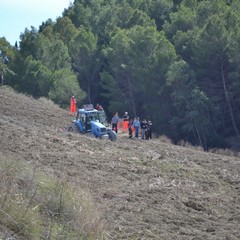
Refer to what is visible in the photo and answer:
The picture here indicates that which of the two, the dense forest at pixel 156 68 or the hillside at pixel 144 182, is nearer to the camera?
the hillside at pixel 144 182

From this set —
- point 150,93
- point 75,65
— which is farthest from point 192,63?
point 75,65

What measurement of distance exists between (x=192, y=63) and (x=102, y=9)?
83.6 ft

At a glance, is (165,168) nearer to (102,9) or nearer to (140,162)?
(140,162)

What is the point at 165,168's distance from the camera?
2195 cm

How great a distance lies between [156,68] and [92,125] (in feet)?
73.1

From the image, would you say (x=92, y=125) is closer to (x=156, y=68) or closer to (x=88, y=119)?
(x=88, y=119)

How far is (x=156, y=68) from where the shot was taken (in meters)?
53.2

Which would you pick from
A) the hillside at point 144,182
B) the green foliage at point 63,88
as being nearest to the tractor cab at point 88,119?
the hillside at point 144,182

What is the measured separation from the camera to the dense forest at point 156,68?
167 ft

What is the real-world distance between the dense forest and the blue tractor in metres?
17.5

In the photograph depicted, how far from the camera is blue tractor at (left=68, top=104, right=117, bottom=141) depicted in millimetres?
31100

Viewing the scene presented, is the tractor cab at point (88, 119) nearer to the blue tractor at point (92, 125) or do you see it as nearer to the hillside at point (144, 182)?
the blue tractor at point (92, 125)

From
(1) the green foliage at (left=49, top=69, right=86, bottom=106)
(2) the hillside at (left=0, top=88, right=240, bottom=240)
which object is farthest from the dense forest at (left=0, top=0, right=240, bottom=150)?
(2) the hillside at (left=0, top=88, right=240, bottom=240)

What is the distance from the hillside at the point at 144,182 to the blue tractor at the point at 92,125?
3.01 m
